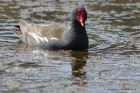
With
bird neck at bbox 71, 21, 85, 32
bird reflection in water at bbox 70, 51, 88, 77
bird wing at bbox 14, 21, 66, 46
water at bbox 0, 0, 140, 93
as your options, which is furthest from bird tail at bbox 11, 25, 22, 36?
bird reflection in water at bbox 70, 51, 88, 77

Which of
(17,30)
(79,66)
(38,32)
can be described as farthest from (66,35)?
(17,30)

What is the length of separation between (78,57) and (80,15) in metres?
1.11

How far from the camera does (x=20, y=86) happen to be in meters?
11.8

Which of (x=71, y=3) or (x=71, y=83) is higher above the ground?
(x=71, y=83)

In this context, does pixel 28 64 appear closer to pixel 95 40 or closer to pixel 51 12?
pixel 95 40

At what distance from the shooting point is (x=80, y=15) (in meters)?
15.0

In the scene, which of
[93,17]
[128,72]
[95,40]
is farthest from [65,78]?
[93,17]

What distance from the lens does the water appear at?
11906 millimetres

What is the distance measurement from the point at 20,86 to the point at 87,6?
9.75 metres

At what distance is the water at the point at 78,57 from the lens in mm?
11906

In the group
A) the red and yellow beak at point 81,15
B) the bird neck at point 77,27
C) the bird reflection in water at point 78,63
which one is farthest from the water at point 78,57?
the red and yellow beak at point 81,15

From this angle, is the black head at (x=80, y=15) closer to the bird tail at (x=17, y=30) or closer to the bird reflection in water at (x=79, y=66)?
the bird reflection in water at (x=79, y=66)

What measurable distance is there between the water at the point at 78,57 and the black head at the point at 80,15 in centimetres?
81

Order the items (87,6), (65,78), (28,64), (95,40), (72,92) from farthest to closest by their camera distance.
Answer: (87,6) → (95,40) → (28,64) → (65,78) → (72,92)
